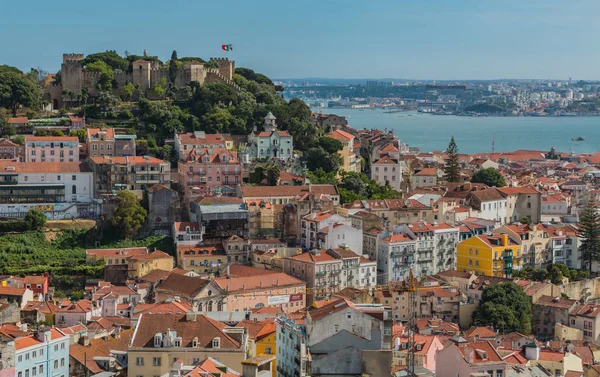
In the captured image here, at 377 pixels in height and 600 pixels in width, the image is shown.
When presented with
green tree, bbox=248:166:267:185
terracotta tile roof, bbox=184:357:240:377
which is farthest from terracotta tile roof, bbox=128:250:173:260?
terracotta tile roof, bbox=184:357:240:377

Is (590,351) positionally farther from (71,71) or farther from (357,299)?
(71,71)

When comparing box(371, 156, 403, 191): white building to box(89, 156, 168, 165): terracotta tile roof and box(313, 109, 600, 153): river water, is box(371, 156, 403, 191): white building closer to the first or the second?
box(89, 156, 168, 165): terracotta tile roof

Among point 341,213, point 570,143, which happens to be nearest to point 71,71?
point 341,213

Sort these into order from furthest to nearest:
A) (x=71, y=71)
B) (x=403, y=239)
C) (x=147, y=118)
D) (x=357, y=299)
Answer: (x=71, y=71) → (x=147, y=118) → (x=403, y=239) → (x=357, y=299)

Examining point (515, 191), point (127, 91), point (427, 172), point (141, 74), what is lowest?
point (515, 191)

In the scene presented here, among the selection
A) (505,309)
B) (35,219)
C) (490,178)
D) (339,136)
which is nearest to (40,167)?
(35,219)

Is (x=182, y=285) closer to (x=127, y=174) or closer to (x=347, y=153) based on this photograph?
(x=127, y=174)
